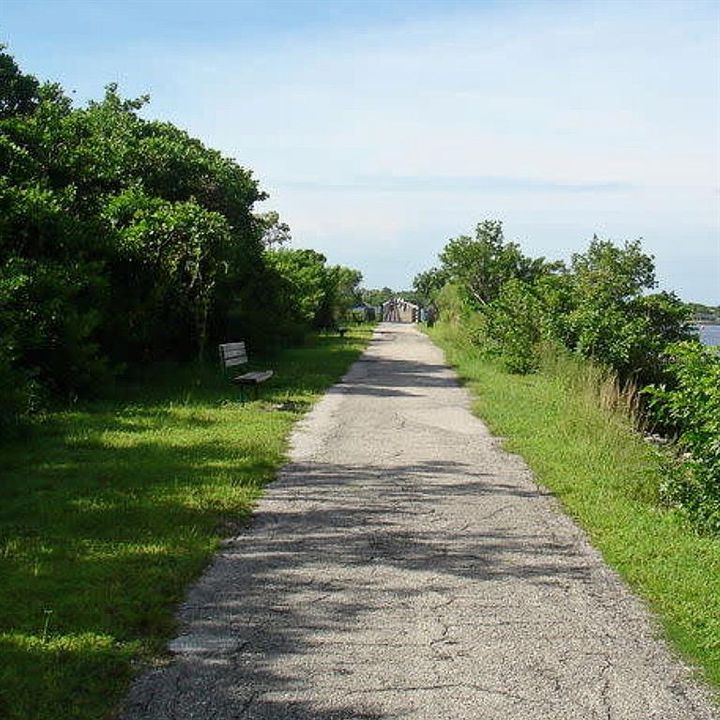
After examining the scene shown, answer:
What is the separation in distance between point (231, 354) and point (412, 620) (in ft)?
41.8

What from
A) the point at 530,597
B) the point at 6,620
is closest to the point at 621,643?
the point at 530,597

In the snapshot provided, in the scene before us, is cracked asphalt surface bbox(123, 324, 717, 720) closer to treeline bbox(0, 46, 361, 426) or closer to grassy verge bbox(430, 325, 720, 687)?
grassy verge bbox(430, 325, 720, 687)

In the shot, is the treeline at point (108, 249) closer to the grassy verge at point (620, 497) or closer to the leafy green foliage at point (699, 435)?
the grassy verge at point (620, 497)

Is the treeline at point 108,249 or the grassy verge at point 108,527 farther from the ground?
the treeline at point 108,249

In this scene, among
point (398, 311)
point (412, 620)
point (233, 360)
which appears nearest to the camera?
point (412, 620)

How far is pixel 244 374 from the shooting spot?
56.7 feet

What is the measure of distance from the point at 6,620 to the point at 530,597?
120 inches

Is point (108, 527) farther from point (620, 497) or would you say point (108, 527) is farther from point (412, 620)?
point (620, 497)

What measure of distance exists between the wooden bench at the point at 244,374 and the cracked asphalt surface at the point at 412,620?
5941 mm

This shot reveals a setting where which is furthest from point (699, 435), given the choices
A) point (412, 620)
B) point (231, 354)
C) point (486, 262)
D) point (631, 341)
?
point (486, 262)

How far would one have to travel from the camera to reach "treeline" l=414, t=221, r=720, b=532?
783 centimetres

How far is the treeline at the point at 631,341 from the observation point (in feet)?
25.7

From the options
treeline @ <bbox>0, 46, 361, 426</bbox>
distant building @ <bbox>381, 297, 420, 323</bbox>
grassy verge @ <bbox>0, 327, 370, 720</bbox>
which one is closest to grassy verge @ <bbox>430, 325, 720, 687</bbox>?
grassy verge @ <bbox>0, 327, 370, 720</bbox>

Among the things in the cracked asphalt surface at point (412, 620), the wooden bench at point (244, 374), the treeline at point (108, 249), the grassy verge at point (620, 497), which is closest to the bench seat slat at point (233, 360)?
the wooden bench at point (244, 374)
